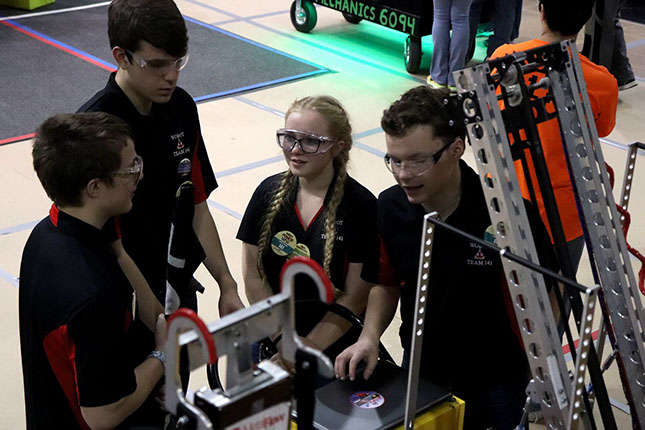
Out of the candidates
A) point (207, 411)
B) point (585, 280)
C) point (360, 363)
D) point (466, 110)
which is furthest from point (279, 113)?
point (207, 411)

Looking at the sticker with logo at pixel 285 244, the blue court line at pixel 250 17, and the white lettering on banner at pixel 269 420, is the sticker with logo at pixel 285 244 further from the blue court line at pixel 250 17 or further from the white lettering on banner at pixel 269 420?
the blue court line at pixel 250 17

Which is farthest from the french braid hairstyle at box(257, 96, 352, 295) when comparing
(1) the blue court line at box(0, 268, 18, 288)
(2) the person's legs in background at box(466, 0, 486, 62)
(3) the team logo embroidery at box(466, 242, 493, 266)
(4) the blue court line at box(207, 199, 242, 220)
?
(2) the person's legs in background at box(466, 0, 486, 62)

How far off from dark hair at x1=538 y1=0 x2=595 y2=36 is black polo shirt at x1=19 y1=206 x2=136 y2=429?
7.04 ft

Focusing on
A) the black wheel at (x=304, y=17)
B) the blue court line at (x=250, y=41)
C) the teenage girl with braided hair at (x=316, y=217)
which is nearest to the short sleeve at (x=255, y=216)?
the teenage girl with braided hair at (x=316, y=217)

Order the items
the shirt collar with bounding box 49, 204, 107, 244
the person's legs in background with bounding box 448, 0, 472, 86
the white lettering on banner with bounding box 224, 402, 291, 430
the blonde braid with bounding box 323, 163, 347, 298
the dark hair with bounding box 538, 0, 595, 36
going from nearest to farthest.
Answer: the white lettering on banner with bounding box 224, 402, 291, 430, the shirt collar with bounding box 49, 204, 107, 244, the blonde braid with bounding box 323, 163, 347, 298, the dark hair with bounding box 538, 0, 595, 36, the person's legs in background with bounding box 448, 0, 472, 86

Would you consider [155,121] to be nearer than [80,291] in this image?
No

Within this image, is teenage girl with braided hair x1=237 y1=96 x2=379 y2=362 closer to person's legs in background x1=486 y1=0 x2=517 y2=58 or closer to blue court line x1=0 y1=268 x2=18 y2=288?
blue court line x1=0 y1=268 x2=18 y2=288

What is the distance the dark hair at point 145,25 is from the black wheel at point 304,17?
22.1ft

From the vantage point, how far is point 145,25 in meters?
2.91

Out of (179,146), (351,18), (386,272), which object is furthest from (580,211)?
(351,18)

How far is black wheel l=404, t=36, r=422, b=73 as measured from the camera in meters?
8.41

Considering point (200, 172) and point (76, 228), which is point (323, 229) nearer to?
point (200, 172)

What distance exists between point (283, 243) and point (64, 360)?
1066 millimetres

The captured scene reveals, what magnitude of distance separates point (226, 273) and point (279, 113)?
13.8 ft
